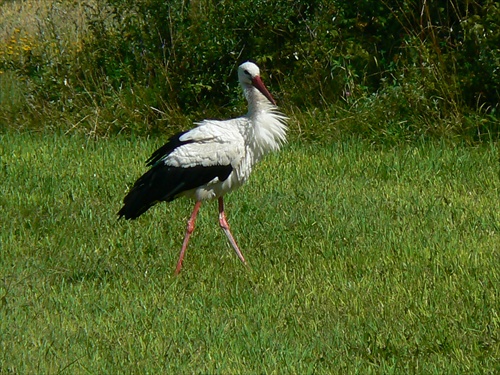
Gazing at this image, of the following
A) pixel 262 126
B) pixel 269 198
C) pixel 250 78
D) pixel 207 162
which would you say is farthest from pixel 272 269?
pixel 269 198

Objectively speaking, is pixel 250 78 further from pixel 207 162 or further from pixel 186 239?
pixel 186 239

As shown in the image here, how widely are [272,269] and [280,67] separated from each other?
489cm

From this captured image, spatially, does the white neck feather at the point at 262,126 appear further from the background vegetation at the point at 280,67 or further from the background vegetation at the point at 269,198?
the background vegetation at the point at 280,67

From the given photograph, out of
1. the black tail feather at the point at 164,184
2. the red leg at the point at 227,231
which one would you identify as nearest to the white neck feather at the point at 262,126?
the black tail feather at the point at 164,184

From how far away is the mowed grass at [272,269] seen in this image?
15.7 ft

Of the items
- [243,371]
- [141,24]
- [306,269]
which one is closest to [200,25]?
[141,24]

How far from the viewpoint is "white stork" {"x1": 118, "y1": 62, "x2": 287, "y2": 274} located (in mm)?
6543

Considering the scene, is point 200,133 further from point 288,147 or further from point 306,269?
point 288,147

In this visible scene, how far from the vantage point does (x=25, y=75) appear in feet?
37.2

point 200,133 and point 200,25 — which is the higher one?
point 200,133

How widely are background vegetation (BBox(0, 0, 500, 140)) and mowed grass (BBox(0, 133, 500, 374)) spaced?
611 mm

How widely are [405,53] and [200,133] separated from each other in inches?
159

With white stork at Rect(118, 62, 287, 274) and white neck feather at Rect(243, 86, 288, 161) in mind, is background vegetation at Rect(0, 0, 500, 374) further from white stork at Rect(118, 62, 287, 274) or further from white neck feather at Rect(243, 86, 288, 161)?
white neck feather at Rect(243, 86, 288, 161)

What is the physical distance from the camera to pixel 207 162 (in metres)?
6.56
